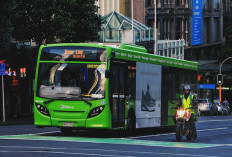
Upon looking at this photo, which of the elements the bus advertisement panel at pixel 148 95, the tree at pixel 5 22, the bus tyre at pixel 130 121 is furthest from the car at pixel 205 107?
the bus tyre at pixel 130 121

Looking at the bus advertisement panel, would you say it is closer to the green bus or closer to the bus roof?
the bus roof

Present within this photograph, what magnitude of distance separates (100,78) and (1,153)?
6.74 meters

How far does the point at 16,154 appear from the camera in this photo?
14938 mm

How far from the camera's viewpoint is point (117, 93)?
22.2 m

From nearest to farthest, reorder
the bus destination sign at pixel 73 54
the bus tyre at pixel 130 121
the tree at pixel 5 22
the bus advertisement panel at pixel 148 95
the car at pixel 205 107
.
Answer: the bus destination sign at pixel 73 54
the bus tyre at pixel 130 121
the bus advertisement panel at pixel 148 95
the tree at pixel 5 22
the car at pixel 205 107

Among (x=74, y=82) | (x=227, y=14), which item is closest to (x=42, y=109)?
(x=74, y=82)

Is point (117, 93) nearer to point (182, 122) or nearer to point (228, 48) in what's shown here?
point (182, 122)

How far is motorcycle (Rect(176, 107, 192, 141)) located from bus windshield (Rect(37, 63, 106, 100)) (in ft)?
7.57

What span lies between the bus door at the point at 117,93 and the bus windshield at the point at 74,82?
0.52 metres

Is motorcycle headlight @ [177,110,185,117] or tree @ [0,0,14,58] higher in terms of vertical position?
tree @ [0,0,14,58]

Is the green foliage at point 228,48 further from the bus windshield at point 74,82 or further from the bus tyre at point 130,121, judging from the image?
the bus windshield at point 74,82

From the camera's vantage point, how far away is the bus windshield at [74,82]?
21.3m

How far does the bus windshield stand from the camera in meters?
21.3

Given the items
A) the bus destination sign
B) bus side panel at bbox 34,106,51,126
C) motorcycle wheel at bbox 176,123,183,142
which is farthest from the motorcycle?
bus side panel at bbox 34,106,51,126
